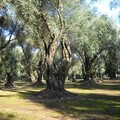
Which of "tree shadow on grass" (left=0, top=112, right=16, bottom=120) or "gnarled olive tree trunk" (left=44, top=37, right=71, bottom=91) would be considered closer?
"tree shadow on grass" (left=0, top=112, right=16, bottom=120)

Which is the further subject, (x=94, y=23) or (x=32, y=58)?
(x=32, y=58)

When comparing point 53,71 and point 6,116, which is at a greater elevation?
point 53,71

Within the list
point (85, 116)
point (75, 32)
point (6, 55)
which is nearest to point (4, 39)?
point (6, 55)

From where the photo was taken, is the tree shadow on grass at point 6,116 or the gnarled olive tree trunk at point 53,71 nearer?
the tree shadow on grass at point 6,116

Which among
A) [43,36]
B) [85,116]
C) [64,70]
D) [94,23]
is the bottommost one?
[85,116]

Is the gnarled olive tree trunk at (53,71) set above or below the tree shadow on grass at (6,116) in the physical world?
above

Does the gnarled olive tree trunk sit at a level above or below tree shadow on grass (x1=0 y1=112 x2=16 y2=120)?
above

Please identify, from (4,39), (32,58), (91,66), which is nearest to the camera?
(4,39)

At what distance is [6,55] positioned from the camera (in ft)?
156

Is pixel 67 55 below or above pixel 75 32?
below

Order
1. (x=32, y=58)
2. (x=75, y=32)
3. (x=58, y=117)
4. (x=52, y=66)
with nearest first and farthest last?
(x=58, y=117)
(x=52, y=66)
(x=75, y=32)
(x=32, y=58)

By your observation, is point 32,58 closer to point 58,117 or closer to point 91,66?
point 91,66

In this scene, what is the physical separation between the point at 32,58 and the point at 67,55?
125ft

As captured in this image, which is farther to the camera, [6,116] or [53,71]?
[53,71]
